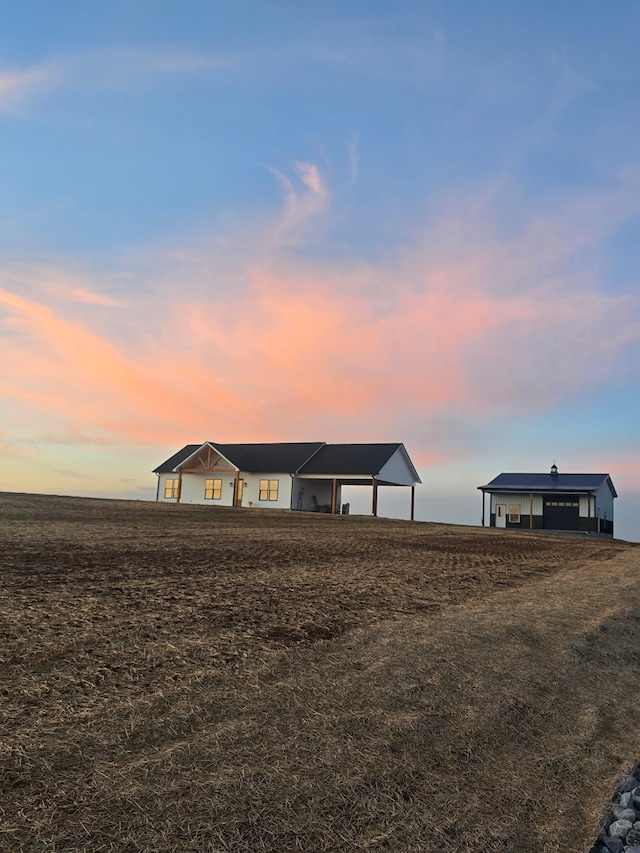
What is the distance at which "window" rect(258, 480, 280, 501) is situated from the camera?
39.1 meters

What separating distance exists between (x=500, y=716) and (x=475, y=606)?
3.50m

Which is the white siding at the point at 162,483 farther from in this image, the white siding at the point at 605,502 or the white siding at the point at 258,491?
the white siding at the point at 605,502

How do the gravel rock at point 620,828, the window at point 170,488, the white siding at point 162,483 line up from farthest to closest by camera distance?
the white siding at point 162,483 < the window at point 170,488 < the gravel rock at point 620,828

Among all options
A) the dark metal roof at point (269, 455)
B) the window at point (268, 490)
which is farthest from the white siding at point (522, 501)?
the window at point (268, 490)

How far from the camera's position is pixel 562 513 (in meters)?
39.8

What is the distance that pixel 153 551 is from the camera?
11234 mm

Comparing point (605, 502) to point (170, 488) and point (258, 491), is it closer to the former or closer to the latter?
point (258, 491)

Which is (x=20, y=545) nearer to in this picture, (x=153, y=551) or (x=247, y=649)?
(x=153, y=551)

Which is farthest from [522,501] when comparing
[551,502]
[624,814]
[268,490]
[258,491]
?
[624,814]

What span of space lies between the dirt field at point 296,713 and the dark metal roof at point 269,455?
29.6m

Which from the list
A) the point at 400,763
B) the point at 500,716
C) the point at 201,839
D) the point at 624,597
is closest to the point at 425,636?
the point at 500,716

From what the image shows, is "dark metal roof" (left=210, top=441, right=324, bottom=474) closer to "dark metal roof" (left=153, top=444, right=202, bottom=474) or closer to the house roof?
the house roof

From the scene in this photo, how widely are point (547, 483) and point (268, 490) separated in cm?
1811

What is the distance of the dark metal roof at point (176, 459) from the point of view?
42.5 meters
